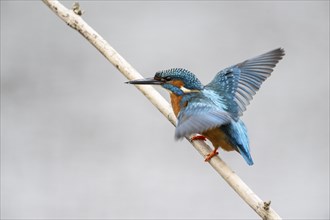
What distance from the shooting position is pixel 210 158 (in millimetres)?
2449

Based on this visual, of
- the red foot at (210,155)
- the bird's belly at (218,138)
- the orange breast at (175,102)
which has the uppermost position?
the orange breast at (175,102)

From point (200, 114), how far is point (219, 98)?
0.94ft

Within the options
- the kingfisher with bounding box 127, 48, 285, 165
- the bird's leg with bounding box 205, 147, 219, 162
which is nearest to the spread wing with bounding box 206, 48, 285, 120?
the kingfisher with bounding box 127, 48, 285, 165

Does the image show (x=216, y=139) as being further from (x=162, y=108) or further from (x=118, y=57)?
(x=118, y=57)

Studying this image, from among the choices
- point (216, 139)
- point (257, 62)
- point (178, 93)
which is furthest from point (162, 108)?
point (257, 62)

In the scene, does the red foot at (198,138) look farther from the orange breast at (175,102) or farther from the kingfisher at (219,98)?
the orange breast at (175,102)

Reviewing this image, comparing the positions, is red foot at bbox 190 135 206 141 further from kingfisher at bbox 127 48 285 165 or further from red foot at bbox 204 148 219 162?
red foot at bbox 204 148 219 162

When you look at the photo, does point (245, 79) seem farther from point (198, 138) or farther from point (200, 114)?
point (200, 114)

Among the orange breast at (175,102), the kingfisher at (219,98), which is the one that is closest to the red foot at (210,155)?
the kingfisher at (219,98)

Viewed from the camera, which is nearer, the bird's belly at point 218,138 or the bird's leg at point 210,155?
the bird's leg at point 210,155

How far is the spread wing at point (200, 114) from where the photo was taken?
2.23 m

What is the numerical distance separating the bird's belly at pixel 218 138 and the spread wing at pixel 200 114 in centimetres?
9

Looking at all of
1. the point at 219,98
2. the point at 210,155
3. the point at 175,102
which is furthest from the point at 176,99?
the point at 210,155

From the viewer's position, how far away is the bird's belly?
259cm
